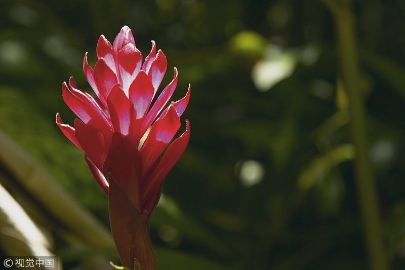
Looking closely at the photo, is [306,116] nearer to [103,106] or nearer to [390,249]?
[390,249]

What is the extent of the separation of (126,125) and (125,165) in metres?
0.02

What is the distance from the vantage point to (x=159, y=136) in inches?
9.9

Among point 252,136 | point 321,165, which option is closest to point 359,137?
point 321,165

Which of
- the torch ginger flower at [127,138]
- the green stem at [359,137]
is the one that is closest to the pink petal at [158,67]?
the torch ginger flower at [127,138]

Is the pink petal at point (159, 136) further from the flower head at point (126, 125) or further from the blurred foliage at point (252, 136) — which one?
the blurred foliage at point (252, 136)

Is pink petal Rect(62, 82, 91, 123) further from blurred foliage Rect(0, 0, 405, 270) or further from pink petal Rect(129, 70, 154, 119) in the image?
blurred foliage Rect(0, 0, 405, 270)

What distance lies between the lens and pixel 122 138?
0.24 metres

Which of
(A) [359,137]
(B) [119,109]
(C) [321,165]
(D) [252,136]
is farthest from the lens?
(D) [252,136]

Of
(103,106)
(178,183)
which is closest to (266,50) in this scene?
(178,183)

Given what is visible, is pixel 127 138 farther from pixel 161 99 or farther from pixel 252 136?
pixel 252 136

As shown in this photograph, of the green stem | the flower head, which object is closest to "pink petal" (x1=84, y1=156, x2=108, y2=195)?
the flower head

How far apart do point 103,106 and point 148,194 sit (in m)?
0.05

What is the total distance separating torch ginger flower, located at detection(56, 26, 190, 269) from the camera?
0.79ft

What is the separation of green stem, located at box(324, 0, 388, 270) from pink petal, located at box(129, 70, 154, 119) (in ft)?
1.41
